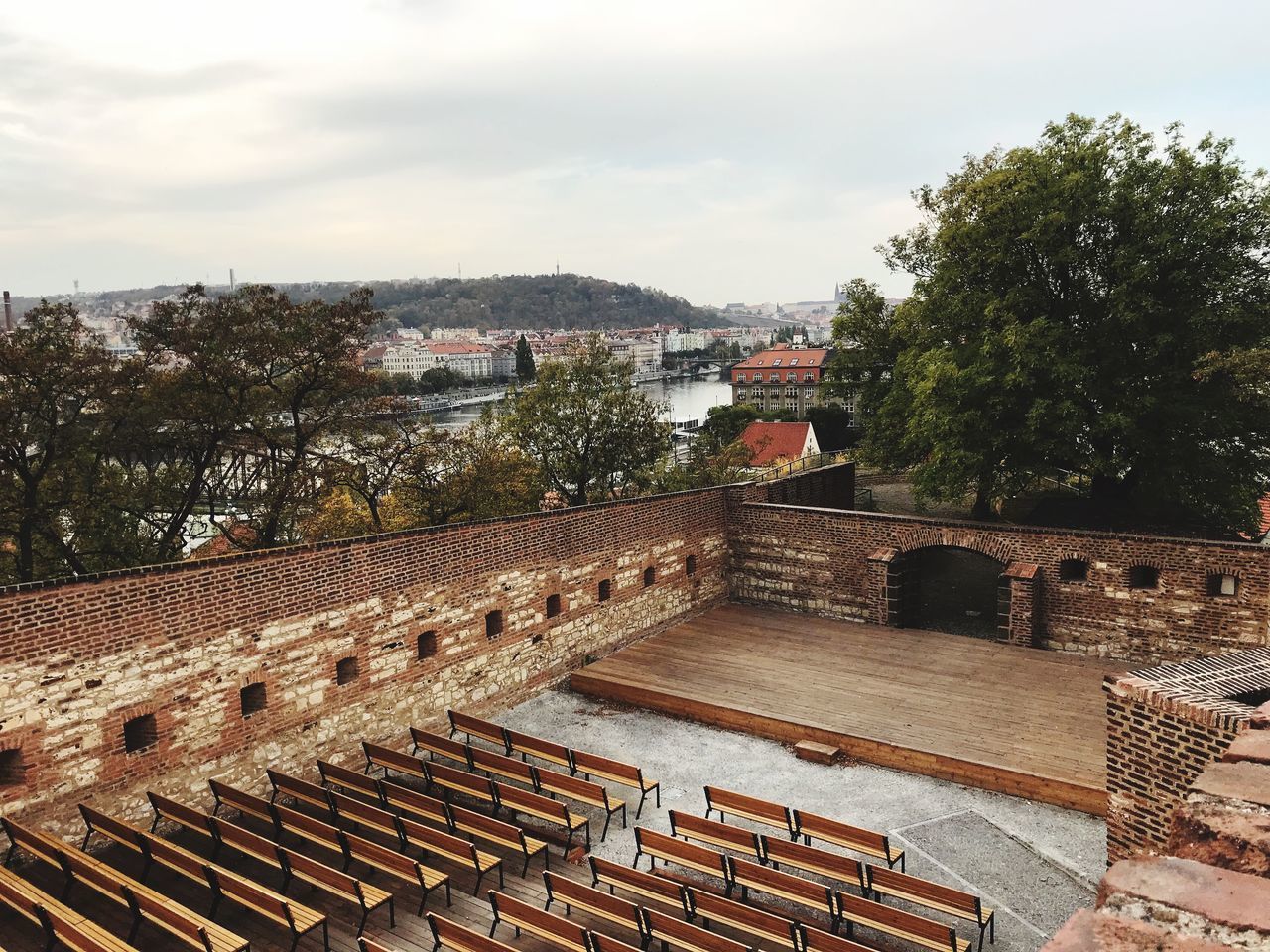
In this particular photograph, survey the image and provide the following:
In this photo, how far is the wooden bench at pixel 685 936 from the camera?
7.28 m

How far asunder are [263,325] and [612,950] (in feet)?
64.9

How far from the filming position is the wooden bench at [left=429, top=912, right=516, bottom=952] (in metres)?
7.23

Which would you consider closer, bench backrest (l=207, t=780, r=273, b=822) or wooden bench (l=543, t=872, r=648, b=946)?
wooden bench (l=543, t=872, r=648, b=946)

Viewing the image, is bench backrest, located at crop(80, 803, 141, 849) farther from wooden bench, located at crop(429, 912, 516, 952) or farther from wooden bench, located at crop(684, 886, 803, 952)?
wooden bench, located at crop(684, 886, 803, 952)

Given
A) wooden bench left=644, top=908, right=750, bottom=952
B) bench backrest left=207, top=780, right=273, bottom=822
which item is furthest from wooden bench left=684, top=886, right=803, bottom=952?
bench backrest left=207, top=780, right=273, bottom=822

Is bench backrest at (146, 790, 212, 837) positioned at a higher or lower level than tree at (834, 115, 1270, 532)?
lower

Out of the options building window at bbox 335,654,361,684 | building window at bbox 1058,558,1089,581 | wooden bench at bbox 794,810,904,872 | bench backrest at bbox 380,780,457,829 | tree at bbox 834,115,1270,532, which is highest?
tree at bbox 834,115,1270,532

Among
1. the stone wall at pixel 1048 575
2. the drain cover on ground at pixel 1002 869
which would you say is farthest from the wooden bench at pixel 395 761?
the stone wall at pixel 1048 575

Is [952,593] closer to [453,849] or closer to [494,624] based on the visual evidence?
[494,624]

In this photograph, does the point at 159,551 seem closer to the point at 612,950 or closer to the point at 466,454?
the point at 466,454

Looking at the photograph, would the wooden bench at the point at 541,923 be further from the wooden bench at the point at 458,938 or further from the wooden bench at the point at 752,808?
the wooden bench at the point at 752,808

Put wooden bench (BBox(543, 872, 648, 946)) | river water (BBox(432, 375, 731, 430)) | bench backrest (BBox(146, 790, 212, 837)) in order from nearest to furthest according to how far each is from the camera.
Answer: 1. wooden bench (BBox(543, 872, 648, 946))
2. bench backrest (BBox(146, 790, 212, 837))
3. river water (BBox(432, 375, 731, 430))

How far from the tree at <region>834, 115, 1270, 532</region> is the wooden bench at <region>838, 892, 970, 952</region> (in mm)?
14658

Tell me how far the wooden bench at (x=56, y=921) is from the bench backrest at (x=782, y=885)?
521 cm
